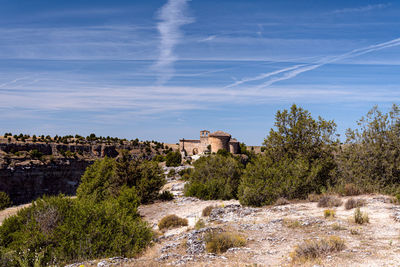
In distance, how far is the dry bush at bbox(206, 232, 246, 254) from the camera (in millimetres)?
8688

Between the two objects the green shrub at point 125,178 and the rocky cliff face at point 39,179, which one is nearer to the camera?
the green shrub at point 125,178

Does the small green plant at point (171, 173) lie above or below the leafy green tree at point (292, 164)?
below

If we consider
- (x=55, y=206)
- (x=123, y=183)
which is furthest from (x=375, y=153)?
(x=123, y=183)

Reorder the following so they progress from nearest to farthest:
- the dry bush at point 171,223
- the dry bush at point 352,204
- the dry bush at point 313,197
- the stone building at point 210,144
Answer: the dry bush at point 352,204, the dry bush at point 171,223, the dry bush at point 313,197, the stone building at point 210,144

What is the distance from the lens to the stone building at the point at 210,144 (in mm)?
69375

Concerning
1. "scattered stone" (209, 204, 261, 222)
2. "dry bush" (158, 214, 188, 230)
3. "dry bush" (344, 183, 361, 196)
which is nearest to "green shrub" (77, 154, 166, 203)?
"dry bush" (158, 214, 188, 230)

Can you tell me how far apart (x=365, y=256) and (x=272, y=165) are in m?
11.6

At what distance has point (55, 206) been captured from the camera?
10.9 meters

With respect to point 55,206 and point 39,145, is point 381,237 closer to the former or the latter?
point 55,206

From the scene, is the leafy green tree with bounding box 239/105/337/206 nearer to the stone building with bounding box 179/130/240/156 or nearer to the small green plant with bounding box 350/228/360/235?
the small green plant with bounding box 350/228/360/235

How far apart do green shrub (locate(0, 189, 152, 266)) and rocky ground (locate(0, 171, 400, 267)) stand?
0.83m

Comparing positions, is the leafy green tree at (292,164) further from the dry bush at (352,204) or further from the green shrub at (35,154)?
the green shrub at (35,154)

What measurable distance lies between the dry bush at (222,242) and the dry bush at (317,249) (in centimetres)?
199

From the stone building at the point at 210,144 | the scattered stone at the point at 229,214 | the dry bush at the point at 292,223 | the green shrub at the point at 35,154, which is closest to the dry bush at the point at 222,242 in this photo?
the dry bush at the point at 292,223
